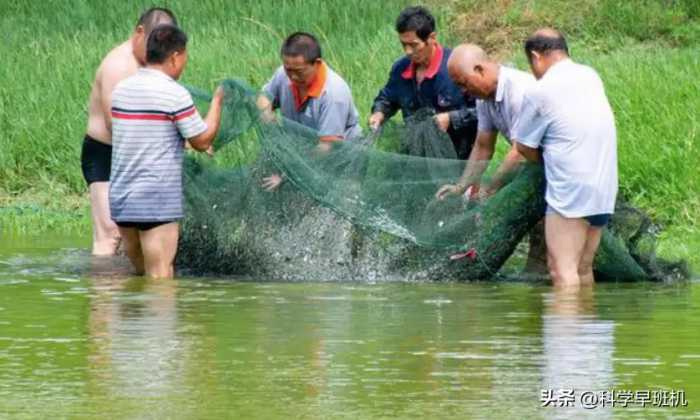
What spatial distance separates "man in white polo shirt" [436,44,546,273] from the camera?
1093cm

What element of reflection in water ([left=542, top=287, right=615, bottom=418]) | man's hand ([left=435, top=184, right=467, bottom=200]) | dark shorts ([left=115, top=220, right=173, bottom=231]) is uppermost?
man's hand ([left=435, top=184, right=467, bottom=200])

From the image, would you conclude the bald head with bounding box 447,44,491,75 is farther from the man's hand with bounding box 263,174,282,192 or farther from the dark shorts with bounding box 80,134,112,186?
the dark shorts with bounding box 80,134,112,186

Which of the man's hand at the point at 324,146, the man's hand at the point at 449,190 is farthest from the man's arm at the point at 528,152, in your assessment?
the man's hand at the point at 324,146

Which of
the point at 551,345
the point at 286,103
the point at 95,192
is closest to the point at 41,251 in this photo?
the point at 95,192

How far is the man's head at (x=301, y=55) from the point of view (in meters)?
11.6

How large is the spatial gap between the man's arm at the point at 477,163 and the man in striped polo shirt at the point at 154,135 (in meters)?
1.44

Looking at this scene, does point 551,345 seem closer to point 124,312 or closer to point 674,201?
point 124,312

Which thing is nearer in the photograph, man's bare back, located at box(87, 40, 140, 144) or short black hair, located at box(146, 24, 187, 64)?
short black hair, located at box(146, 24, 187, 64)

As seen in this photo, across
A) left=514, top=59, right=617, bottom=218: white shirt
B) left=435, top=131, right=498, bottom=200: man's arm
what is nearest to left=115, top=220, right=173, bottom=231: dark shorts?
left=435, top=131, right=498, bottom=200: man's arm

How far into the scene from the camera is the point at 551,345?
29.4ft

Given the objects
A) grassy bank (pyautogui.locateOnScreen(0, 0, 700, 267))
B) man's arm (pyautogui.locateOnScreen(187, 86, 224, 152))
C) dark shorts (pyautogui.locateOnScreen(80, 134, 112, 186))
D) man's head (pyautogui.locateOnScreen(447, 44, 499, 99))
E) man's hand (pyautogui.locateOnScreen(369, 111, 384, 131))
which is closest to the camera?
man's head (pyautogui.locateOnScreen(447, 44, 499, 99))

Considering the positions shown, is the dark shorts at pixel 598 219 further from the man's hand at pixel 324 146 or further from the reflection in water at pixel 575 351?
the man's hand at pixel 324 146

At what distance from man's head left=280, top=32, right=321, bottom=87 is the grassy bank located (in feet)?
9.32

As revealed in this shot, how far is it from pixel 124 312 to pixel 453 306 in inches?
67.9
